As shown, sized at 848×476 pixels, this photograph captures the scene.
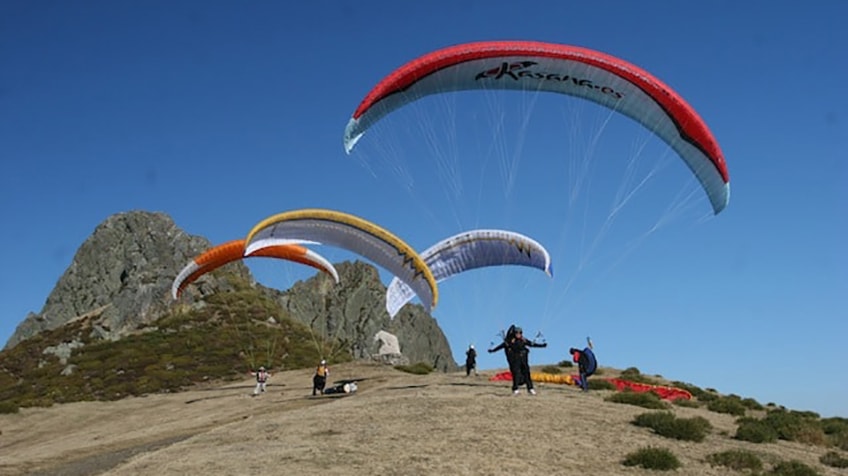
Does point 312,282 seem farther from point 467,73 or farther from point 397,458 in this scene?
point 397,458

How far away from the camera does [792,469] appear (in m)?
13.5

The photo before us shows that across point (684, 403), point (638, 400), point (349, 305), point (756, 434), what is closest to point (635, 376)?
point (684, 403)

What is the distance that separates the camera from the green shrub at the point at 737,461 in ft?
43.8

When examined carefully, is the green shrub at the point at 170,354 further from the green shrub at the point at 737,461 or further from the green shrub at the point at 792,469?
the green shrub at the point at 792,469

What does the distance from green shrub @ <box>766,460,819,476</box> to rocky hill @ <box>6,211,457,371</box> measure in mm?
60633

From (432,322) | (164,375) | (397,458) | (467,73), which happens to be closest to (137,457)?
(397,458)

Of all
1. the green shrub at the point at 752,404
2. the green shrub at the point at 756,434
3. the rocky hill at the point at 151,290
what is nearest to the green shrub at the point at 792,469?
the green shrub at the point at 756,434

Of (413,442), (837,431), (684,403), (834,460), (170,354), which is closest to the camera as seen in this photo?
(413,442)

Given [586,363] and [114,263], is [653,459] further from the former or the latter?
[114,263]

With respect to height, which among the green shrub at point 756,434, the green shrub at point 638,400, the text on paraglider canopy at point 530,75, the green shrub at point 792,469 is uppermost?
the text on paraglider canopy at point 530,75

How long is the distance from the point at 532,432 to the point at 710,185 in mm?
11314

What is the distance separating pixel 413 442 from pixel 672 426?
19.4ft

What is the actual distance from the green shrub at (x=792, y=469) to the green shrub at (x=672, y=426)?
1.95 metres

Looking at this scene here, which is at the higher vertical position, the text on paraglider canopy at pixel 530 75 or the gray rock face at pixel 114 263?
the gray rock face at pixel 114 263
